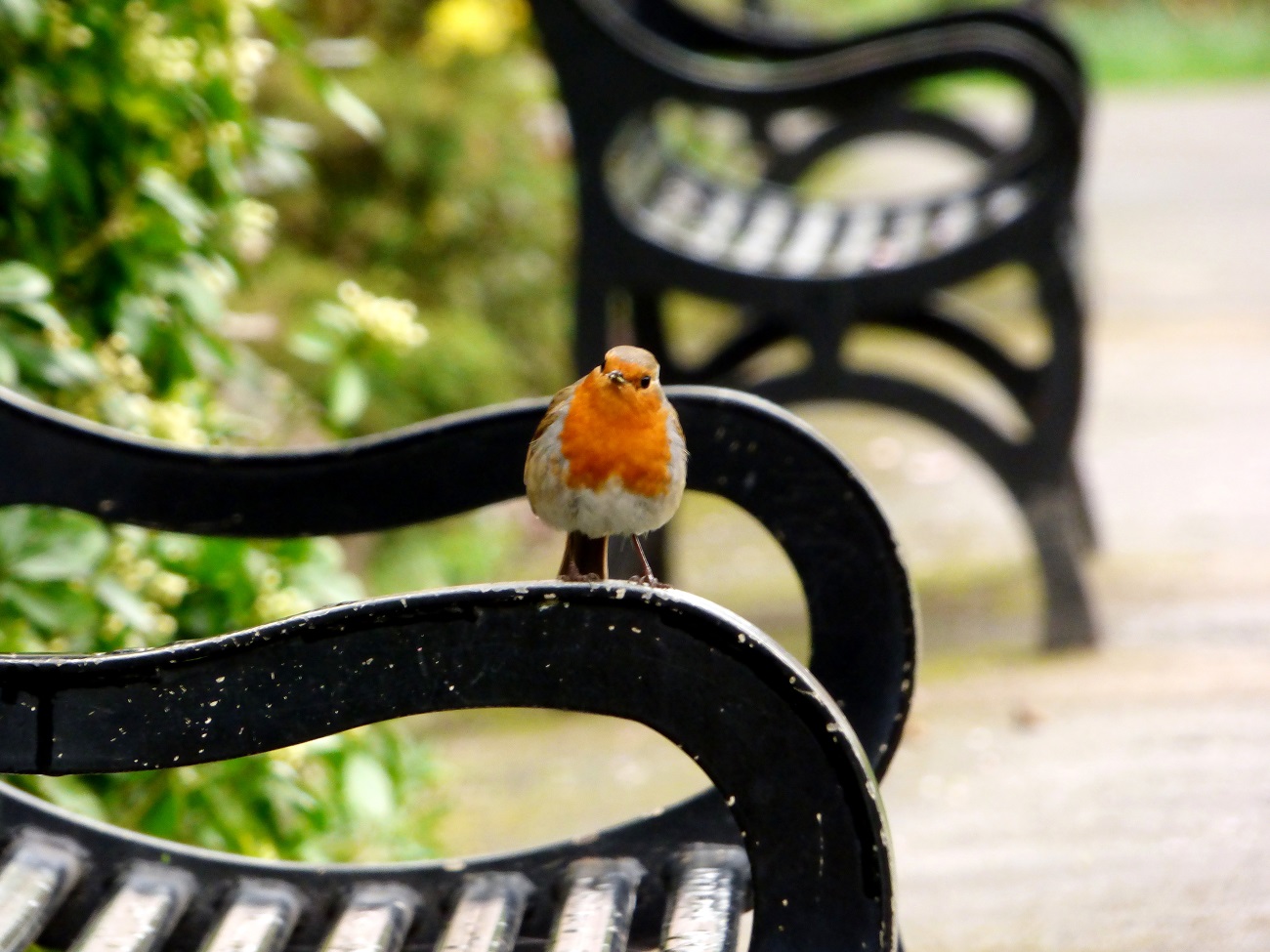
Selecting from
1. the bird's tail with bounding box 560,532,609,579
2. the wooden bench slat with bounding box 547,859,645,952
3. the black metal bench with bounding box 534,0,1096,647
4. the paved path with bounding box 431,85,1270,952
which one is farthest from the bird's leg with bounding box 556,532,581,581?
the black metal bench with bounding box 534,0,1096,647

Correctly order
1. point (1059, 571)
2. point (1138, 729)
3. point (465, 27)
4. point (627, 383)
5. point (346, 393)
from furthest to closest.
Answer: point (465, 27), point (1059, 571), point (1138, 729), point (346, 393), point (627, 383)

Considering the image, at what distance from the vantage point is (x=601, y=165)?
312 cm

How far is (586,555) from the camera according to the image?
68.5 inches

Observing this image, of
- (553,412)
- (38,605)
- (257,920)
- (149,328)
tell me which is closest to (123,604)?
(38,605)

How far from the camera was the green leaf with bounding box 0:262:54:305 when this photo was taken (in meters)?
1.77

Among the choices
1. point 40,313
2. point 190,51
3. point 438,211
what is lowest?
point 40,313

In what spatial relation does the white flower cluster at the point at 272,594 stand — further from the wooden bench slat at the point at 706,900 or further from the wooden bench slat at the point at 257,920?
the wooden bench slat at the point at 706,900

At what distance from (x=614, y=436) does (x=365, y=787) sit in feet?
2.17

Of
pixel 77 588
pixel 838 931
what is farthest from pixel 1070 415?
pixel 838 931

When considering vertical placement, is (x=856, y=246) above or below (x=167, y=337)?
above

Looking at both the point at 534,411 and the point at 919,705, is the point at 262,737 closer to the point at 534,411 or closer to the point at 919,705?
the point at 534,411

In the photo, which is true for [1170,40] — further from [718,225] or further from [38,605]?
[38,605]

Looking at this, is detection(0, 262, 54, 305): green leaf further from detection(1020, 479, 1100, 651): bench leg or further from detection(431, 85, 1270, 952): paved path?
detection(1020, 479, 1100, 651): bench leg

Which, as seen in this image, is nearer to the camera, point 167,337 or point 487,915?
point 487,915
